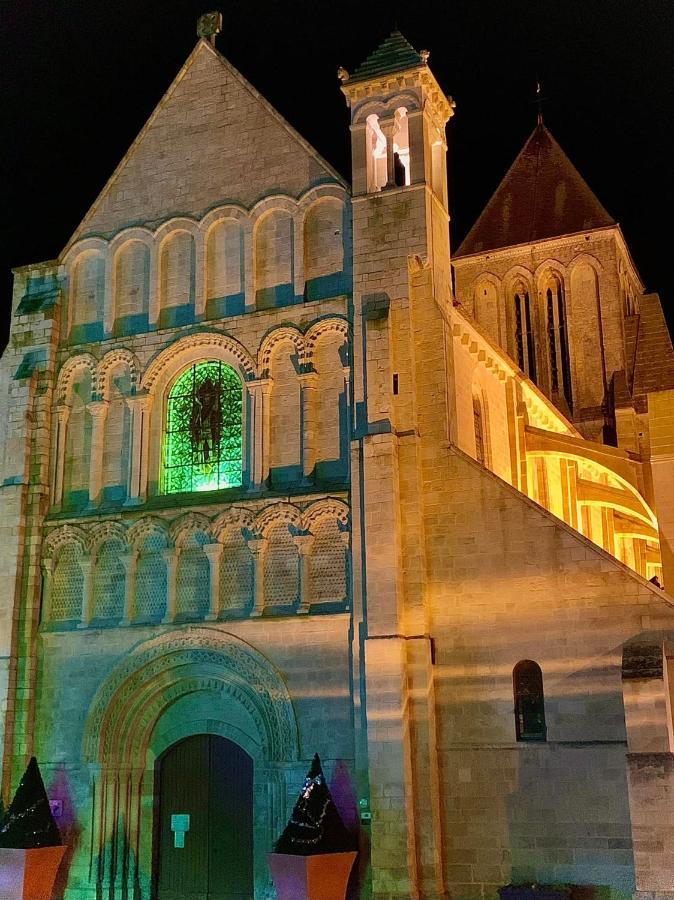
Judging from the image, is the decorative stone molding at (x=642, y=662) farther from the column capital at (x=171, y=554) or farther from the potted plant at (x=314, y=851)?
the column capital at (x=171, y=554)

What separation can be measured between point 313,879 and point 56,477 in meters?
9.33

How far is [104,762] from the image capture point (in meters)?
18.6

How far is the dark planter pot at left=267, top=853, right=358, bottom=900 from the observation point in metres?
15.4

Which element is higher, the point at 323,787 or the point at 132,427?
the point at 132,427

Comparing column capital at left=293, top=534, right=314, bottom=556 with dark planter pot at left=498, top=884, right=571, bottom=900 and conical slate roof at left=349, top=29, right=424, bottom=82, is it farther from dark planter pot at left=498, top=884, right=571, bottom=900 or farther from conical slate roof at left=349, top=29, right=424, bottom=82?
conical slate roof at left=349, top=29, right=424, bottom=82

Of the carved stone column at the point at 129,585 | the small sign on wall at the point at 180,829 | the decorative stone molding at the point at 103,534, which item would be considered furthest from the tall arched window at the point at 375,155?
the small sign on wall at the point at 180,829

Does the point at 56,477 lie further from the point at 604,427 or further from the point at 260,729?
the point at 604,427

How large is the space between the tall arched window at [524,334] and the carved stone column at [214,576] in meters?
21.2

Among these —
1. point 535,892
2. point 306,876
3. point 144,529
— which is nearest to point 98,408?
point 144,529

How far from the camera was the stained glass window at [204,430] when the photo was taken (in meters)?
19.8


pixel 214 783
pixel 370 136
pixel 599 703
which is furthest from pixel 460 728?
pixel 370 136

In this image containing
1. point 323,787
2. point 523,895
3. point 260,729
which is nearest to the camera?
point 523,895

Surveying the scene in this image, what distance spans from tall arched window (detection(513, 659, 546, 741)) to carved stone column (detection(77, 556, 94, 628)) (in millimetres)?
7923

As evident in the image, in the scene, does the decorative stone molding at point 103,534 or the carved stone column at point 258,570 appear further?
the decorative stone molding at point 103,534
